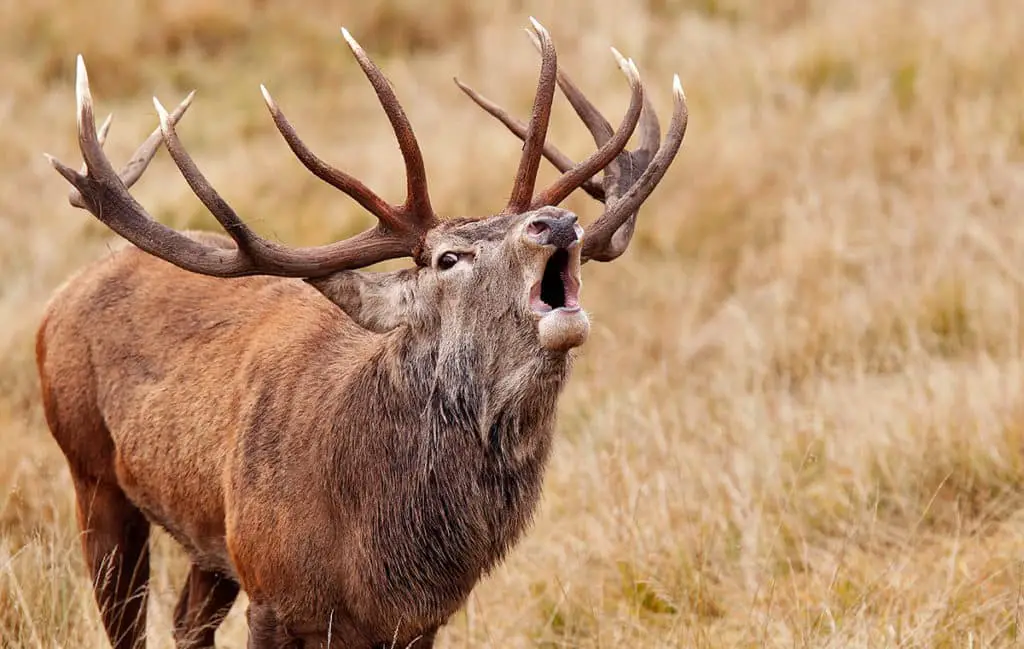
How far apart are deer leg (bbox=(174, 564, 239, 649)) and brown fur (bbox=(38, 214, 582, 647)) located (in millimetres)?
441

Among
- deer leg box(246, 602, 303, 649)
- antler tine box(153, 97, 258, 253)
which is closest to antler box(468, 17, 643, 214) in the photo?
antler tine box(153, 97, 258, 253)

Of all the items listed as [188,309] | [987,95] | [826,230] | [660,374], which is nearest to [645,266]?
[826,230]

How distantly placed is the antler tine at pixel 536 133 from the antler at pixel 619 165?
0.50 ft

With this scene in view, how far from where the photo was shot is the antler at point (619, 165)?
3830mm

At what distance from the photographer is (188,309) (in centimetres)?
431

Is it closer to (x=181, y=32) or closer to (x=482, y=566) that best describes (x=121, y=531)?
(x=482, y=566)

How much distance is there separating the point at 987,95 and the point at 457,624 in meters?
5.02

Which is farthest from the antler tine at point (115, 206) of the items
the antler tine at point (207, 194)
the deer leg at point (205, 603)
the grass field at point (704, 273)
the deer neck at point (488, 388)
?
the deer leg at point (205, 603)

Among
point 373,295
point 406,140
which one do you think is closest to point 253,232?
point 373,295

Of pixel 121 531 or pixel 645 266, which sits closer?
pixel 121 531

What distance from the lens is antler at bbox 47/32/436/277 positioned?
3588 mm

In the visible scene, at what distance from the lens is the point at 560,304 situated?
3488 millimetres

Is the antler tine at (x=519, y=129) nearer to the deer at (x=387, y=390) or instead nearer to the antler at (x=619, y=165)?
the antler at (x=619, y=165)

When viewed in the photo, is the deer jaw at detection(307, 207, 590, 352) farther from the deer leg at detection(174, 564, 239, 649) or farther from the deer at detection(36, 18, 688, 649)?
the deer leg at detection(174, 564, 239, 649)
